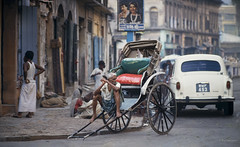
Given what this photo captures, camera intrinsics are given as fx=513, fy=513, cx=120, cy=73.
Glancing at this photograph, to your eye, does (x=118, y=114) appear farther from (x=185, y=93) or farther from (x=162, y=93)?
(x=185, y=93)

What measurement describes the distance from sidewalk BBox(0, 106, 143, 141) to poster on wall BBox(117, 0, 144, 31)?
28.1 feet

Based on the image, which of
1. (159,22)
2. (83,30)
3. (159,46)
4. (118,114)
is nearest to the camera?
(118,114)

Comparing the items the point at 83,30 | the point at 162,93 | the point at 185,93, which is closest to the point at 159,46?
the point at 185,93

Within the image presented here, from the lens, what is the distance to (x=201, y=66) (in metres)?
14.1

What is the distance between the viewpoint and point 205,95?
518 inches

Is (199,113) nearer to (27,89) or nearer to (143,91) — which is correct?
(143,91)

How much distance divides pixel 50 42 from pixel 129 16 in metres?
5.16

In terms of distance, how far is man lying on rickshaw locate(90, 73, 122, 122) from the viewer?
9.73m

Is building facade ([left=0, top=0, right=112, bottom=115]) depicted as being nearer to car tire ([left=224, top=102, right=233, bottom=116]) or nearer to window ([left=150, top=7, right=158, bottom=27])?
car tire ([left=224, top=102, right=233, bottom=116])

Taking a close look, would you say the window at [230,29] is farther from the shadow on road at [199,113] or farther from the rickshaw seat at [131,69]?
the rickshaw seat at [131,69]

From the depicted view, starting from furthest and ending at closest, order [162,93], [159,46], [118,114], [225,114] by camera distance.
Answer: [225,114], [159,46], [162,93], [118,114]

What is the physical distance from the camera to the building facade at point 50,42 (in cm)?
1370

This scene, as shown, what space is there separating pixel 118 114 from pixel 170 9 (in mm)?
55882

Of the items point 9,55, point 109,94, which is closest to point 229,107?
point 109,94
